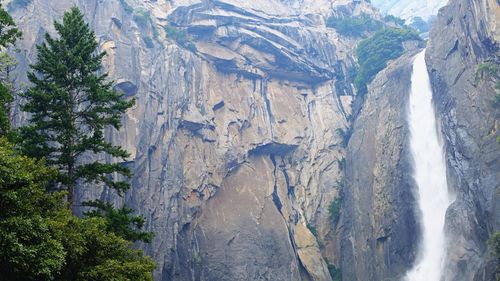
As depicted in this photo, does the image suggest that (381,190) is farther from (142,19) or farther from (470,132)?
(142,19)

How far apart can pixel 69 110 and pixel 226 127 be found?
24486 mm

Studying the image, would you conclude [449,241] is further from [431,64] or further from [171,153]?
[171,153]

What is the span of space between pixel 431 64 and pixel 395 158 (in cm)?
837

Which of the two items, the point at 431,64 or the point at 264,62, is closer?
the point at 431,64

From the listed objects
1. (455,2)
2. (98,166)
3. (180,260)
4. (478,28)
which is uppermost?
(455,2)

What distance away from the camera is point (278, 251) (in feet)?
112

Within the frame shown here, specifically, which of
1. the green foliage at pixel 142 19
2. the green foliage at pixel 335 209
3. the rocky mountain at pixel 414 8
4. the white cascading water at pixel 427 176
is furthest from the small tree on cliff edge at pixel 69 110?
the rocky mountain at pixel 414 8

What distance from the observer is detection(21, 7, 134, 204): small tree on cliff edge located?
50.2ft

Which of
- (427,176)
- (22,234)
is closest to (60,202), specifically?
(22,234)

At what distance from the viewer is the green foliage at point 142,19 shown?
41750 millimetres

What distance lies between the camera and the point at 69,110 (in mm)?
16000

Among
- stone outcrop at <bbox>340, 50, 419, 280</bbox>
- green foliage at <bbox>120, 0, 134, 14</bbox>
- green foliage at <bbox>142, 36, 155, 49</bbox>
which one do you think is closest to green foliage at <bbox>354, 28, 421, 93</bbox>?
stone outcrop at <bbox>340, 50, 419, 280</bbox>

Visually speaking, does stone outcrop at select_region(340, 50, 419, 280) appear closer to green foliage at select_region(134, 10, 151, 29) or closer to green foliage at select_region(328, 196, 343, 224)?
green foliage at select_region(328, 196, 343, 224)

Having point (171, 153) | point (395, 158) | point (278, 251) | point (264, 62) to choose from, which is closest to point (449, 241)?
point (395, 158)
